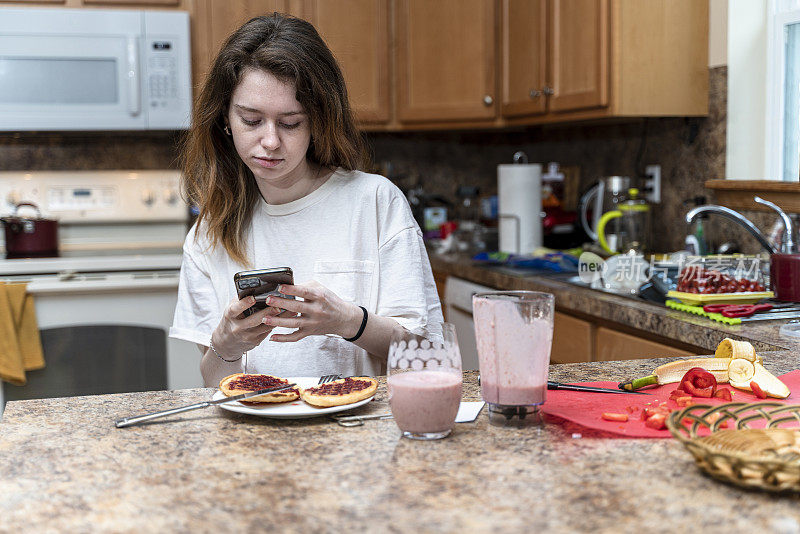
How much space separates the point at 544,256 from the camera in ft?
9.10

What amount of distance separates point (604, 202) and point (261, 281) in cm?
198

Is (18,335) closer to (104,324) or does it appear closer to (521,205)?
(104,324)

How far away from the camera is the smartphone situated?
112 cm

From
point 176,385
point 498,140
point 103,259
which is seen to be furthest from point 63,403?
point 498,140

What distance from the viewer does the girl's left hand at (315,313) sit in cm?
118

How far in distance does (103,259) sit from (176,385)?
540 mm

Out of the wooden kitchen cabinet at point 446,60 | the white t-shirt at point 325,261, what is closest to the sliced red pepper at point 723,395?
the white t-shirt at point 325,261

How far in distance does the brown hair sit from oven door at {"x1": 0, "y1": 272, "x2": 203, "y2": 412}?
54.8 inches

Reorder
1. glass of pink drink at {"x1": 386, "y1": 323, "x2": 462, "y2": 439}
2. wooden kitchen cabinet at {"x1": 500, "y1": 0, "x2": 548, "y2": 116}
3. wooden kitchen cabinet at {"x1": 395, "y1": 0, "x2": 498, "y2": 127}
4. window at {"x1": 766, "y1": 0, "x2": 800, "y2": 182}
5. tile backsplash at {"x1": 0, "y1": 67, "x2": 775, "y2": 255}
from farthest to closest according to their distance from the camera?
1. wooden kitchen cabinet at {"x1": 395, "y1": 0, "x2": 498, "y2": 127}
2. wooden kitchen cabinet at {"x1": 500, "y1": 0, "x2": 548, "y2": 116}
3. tile backsplash at {"x1": 0, "y1": 67, "x2": 775, "y2": 255}
4. window at {"x1": 766, "y1": 0, "x2": 800, "y2": 182}
5. glass of pink drink at {"x1": 386, "y1": 323, "x2": 462, "y2": 439}

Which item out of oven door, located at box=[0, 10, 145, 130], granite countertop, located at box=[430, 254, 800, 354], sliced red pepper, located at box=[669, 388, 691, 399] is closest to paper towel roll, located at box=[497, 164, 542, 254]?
granite countertop, located at box=[430, 254, 800, 354]

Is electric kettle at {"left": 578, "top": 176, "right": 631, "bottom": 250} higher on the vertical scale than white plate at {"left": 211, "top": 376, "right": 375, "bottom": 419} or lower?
higher

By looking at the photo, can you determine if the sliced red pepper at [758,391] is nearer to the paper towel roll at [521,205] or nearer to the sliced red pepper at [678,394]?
the sliced red pepper at [678,394]

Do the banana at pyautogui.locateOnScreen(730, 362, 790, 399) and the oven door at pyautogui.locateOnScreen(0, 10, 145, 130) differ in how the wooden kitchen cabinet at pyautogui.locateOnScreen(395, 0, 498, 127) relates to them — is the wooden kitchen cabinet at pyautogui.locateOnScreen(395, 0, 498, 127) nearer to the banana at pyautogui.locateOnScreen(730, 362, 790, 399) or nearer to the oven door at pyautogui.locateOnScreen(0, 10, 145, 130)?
the oven door at pyautogui.locateOnScreen(0, 10, 145, 130)

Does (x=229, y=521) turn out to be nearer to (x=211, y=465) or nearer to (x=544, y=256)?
(x=211, y=465)
